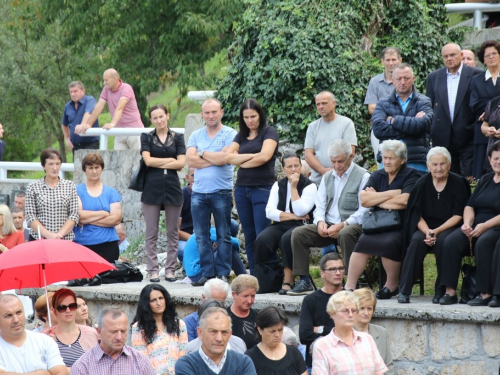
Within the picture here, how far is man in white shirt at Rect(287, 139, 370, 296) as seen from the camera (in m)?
10.6

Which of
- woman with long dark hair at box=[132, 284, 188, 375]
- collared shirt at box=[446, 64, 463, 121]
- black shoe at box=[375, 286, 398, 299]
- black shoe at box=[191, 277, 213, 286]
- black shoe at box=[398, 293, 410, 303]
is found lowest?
woman with long dark hair at box=[132, 284, 188, 375]

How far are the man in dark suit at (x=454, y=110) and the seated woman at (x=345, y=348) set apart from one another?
3786 millimetres

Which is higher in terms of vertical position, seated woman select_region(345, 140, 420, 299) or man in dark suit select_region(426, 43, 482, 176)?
man in dark suit select_region(426, 43, 482, 176)

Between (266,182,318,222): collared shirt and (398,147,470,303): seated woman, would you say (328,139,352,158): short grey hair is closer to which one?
(266,182,318,222): collared shirt

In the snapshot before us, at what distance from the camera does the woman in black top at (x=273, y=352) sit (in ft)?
28.0

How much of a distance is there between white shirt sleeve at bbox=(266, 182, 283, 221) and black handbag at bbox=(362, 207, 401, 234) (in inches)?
44.0

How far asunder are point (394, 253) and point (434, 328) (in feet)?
3.07

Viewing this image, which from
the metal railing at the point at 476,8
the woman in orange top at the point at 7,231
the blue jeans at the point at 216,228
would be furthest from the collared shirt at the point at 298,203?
the metal railing at the point at 476,8

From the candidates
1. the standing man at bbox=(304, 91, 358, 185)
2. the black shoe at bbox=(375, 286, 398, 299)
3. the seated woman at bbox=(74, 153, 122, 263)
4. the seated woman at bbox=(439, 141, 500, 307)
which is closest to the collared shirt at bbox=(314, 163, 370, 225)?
the standing man at bbox=(304, 91, 358, 185)

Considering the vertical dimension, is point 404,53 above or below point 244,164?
above

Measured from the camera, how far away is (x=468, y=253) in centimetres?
980

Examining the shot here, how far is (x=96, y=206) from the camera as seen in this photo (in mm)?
12242

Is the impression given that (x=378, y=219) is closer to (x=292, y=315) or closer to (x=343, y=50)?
(x=292, y=315)

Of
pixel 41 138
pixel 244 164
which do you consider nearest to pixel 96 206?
pixel 244 164
